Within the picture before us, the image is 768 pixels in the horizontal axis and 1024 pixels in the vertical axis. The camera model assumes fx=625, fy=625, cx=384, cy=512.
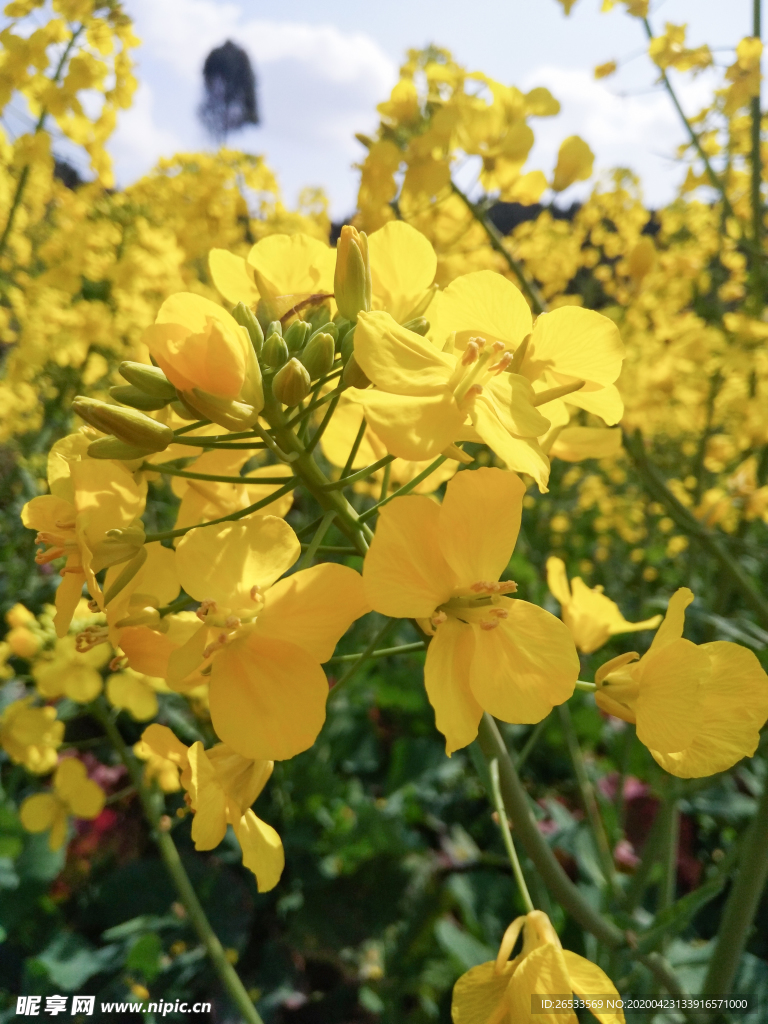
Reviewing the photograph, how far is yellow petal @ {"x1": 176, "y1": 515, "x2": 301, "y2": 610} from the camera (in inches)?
25.0

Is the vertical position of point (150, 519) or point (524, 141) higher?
point (524, 141)

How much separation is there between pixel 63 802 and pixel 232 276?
1.38m

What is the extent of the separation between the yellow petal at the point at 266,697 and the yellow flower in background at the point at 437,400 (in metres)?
0.23

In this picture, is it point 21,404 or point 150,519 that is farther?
point 21,404

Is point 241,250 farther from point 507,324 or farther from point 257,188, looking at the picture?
point 507,324

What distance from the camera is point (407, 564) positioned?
0.62 meters

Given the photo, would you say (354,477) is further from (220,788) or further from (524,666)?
(220,788)

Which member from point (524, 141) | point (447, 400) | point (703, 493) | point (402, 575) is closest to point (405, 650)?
point (402, 575)

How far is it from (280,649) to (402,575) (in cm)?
14

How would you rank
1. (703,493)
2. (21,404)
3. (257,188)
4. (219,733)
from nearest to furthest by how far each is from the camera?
(219,733), (703,493), (21,404), (257,188)

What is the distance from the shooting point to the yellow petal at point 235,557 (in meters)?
0.63

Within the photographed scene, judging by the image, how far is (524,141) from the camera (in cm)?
153

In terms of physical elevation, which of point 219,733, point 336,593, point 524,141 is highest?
point 524,141

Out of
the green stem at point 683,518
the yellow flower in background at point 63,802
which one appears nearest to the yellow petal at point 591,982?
the green stem at point 683,518
